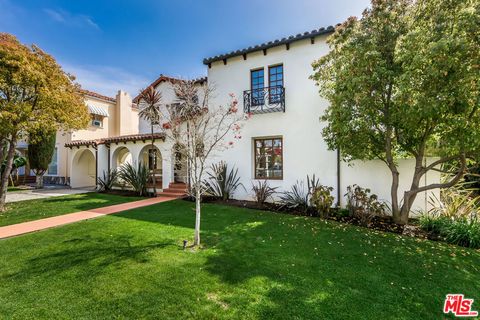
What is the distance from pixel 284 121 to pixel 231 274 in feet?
29.9

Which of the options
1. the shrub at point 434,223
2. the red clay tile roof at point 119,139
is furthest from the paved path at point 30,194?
the shrub at point 434,223

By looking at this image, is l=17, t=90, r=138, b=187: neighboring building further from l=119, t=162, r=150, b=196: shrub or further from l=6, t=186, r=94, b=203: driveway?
l=119, t=162, r=150, b=196: shrub

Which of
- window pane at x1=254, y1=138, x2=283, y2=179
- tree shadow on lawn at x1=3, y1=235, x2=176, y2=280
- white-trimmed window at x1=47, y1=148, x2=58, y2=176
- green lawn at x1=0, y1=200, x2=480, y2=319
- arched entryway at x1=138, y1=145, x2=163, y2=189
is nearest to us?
green lawn at x1=0, y1=200, x2=480, y2=319

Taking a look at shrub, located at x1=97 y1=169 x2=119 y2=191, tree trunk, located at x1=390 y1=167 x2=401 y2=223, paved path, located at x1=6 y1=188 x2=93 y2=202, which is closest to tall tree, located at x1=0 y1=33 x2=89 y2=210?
paved path, located at x1=6 y1=188 x2=93 y2=202

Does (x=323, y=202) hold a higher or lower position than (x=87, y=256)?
higher

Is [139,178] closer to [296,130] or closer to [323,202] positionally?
[296,130]

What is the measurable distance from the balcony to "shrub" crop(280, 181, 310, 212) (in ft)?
13.8

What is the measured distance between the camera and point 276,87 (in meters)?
12.3

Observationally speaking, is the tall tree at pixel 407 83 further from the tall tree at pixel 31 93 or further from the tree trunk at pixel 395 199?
the tall tree at pixel 31 93

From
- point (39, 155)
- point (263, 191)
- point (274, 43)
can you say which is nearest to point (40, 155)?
point (39, 155)

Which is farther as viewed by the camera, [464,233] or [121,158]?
[121,158]

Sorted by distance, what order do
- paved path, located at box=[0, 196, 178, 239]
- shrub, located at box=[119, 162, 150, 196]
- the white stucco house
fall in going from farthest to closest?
1. shrub, located at box=[119, 162, 150, 196]
2. the white stucco house
3. paved path, located at box=[0, 196, 178, 239]

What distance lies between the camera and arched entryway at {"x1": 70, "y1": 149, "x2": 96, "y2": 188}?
69.7 ft

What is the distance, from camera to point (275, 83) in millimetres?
12711
